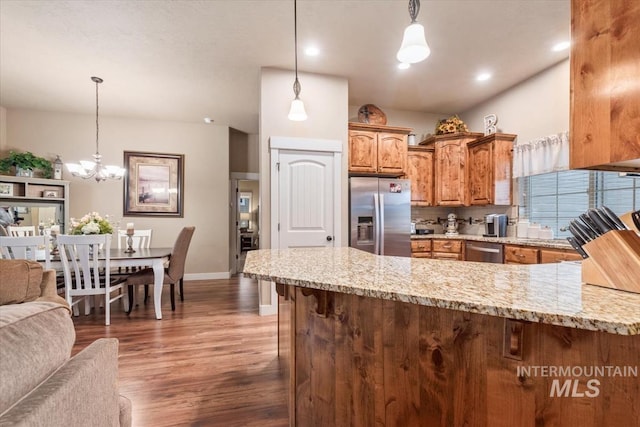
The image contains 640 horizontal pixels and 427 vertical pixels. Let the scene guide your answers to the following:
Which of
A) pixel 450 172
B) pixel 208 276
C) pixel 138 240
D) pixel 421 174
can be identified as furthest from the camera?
pixel 208 276

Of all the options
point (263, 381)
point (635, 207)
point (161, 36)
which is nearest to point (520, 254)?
point (635, 207)

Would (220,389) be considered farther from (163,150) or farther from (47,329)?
(163,150)

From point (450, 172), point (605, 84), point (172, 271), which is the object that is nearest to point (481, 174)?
point (450, 172)

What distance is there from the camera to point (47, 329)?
80 cm

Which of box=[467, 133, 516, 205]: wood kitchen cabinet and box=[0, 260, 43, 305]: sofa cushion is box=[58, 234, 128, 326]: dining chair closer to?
box=[0, 260, 43, 305]: sofa cushion

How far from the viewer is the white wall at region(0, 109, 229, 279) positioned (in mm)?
4918

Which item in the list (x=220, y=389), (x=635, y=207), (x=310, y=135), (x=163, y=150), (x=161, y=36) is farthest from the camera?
(x=163, y=150)

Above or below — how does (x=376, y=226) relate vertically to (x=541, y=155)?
below

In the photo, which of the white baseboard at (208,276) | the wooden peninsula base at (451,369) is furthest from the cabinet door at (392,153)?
the white baseboard at (208,276)

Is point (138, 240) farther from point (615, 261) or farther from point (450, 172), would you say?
point (615, 261)

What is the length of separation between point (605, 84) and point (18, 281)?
2.10 meters

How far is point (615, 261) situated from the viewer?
3.18 feet

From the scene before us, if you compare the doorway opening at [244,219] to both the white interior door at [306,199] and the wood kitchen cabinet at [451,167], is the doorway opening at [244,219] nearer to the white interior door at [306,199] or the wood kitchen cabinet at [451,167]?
the white interior door at [306,199]

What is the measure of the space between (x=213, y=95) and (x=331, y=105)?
184cm
